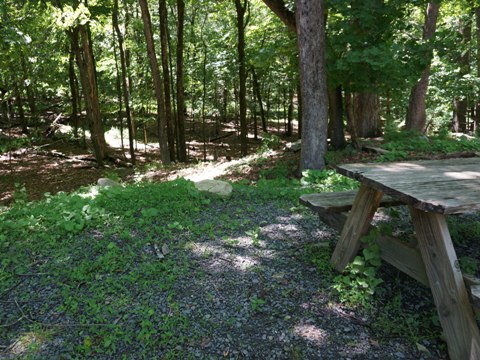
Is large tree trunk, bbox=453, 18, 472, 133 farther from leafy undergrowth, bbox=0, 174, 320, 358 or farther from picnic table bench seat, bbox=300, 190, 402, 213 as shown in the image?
picnic table bench seat, bbox=300, 190, 402, 213

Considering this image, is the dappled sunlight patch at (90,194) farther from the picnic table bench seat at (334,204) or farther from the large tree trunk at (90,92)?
the large tree trunk at (90,92)

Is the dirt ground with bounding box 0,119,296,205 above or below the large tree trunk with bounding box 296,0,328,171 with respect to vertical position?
below

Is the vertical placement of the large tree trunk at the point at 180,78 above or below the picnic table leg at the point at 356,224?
above

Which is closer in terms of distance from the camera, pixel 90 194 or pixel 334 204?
pixel 334 204

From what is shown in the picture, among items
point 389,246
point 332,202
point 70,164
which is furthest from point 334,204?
point 70,164

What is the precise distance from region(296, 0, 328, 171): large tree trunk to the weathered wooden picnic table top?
408 cm

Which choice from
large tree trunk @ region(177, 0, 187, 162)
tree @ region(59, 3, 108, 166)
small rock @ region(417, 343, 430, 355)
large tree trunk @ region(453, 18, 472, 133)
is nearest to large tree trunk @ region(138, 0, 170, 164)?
large tree trunk @ region(177, 0, 187, 162)

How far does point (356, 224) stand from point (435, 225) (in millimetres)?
748

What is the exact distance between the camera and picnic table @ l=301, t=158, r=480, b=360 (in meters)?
2.19

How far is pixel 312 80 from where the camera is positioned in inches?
281

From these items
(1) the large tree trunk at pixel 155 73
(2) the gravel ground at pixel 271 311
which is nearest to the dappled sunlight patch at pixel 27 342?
(2) the gravel ground at pixel 271 311

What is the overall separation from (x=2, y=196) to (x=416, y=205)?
40.6ft

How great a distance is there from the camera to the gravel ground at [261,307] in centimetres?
247

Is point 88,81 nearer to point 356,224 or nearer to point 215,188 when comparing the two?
point 215,188
